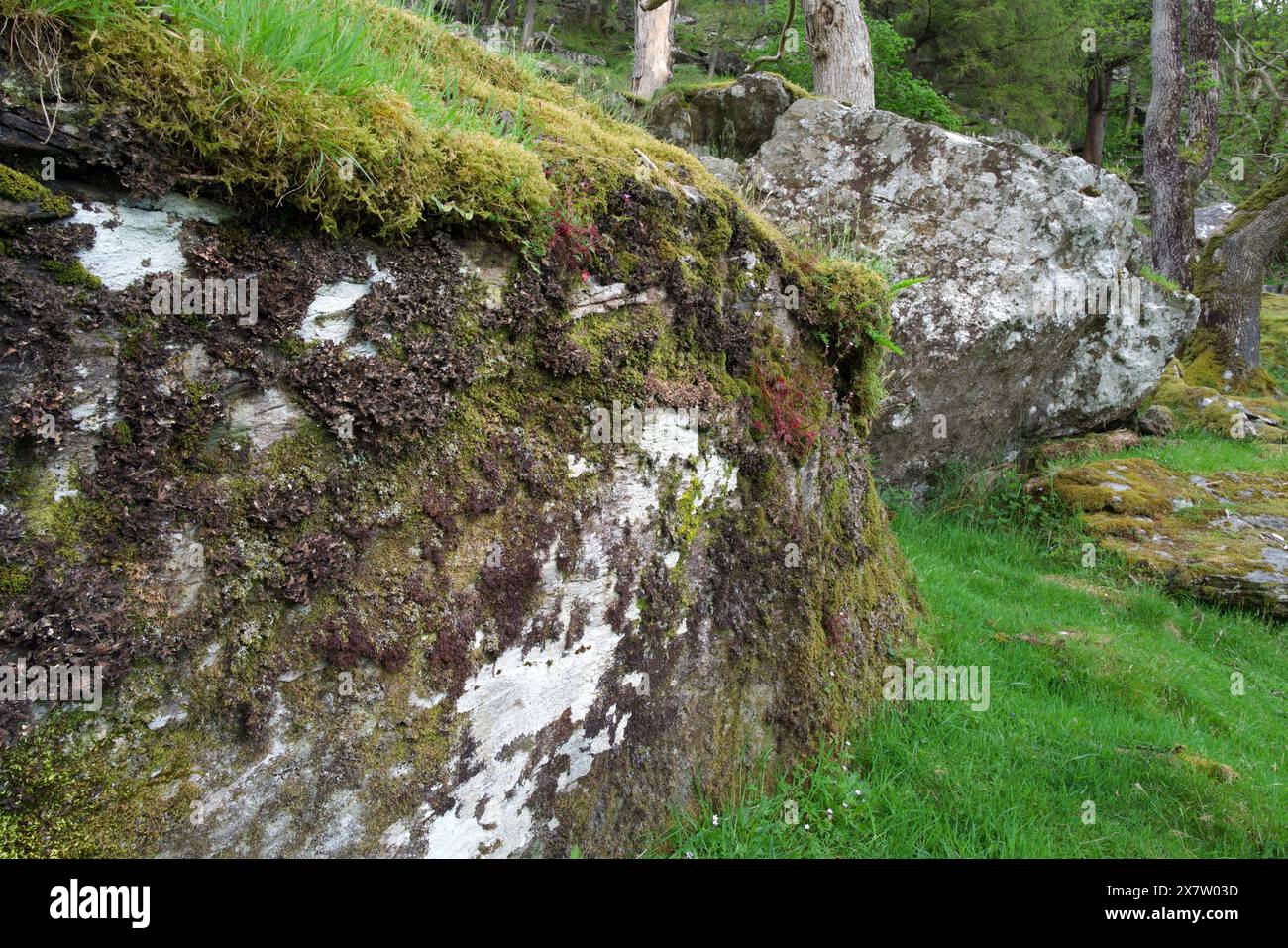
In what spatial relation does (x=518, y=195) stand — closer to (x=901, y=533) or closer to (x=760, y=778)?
(x=760, y=778)

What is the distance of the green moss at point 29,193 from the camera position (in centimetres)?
186

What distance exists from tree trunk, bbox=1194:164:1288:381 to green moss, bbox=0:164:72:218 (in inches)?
623

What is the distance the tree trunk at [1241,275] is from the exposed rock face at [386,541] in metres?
13.2

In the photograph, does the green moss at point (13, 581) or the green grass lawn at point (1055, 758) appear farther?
the green grass lawn at point (1055, 758)

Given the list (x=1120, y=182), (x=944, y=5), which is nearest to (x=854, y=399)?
(x=1120, y=182)

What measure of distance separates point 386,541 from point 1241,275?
15510 millimetres

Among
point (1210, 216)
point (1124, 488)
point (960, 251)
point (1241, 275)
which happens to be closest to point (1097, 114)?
point (1210, 216)

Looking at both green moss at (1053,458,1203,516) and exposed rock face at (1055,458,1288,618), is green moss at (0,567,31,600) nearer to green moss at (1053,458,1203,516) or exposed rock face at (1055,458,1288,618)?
exposed rock face at (1055,458,1288,618)

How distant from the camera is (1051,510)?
7.36 meters

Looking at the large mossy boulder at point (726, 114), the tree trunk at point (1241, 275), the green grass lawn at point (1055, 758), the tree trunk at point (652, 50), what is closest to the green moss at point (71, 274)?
the green grass lawn at point (1055, 758)

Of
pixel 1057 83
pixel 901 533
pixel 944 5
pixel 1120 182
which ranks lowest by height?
pixel 901 533

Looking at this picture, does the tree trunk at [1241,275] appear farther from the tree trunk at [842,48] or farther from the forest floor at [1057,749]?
the forest floor at [1057,749]

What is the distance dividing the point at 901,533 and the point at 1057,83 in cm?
2148

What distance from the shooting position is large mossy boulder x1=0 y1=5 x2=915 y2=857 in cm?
195
